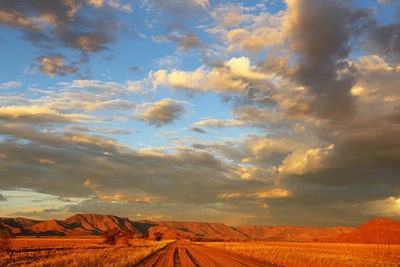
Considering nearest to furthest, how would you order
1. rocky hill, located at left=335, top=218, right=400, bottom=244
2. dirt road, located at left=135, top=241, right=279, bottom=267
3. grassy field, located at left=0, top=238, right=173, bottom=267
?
grassy field, located at left=0, top=238, right=173, bottom=267 < dirt road, located at left=135, top=241, right=279, bottom=267 < rocky hill, located at left=335, top=218, right=400, bottom=244

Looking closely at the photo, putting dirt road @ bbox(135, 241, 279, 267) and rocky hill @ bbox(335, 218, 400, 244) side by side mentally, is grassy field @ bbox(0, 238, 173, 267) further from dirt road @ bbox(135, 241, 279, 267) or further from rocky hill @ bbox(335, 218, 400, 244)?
rocky hill @ bbox(335, 218, 400, 244)

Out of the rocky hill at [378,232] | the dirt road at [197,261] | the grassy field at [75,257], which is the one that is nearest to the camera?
the grassy field at [75,257]

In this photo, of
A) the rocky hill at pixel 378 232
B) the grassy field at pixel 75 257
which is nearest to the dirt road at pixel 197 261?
the grassy field at pixel 75 257

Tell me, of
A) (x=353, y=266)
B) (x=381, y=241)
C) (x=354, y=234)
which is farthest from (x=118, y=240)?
(x=354, y=234)

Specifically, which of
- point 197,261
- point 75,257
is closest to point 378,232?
point 197,261

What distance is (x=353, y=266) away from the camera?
101 feet

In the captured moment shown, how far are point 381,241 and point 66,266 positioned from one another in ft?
521

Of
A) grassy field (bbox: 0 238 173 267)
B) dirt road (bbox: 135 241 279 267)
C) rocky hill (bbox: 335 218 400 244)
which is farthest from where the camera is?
rocky hill (bbox: 335 218 400 244)

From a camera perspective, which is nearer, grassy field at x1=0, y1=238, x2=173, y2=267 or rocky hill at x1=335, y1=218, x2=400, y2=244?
grassy field at x1=0, y1=238, x2=173, y2=267

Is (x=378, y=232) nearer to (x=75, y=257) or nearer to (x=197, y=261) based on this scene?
(x=197, y=261)

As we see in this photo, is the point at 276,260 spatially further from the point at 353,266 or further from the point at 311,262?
the point at 353,266

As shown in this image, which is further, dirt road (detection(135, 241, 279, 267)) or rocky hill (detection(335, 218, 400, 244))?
rocky hill (detection(335, 218, 400, 244))

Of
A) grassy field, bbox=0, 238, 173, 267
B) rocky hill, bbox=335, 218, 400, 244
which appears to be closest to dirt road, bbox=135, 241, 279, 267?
grassy field, bbox=0, 238, 173, 267

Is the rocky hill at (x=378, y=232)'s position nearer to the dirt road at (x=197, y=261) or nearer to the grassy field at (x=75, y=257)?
the grassy field at (x=75, y=257)
